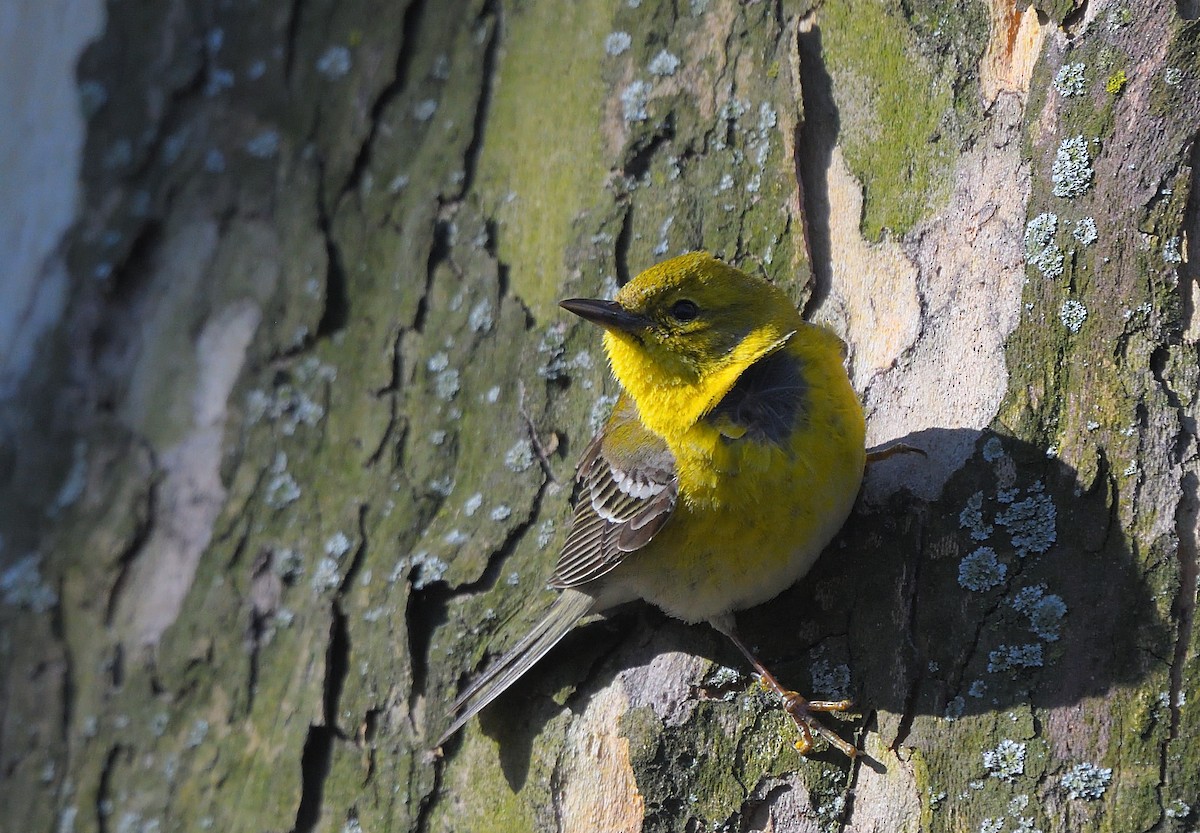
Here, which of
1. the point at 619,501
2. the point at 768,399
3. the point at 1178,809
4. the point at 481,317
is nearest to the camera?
the point at 1178,809

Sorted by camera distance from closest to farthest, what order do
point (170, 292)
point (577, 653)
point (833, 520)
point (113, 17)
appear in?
point (833, 520)
point (577, 653)
point (170, 292)
point (113, 17)

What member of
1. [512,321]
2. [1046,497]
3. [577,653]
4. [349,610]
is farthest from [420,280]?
[1046,497]

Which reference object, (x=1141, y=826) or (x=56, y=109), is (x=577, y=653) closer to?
(x=1141, y=826)

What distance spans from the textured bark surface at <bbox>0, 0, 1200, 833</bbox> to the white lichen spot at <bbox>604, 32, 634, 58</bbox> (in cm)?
2

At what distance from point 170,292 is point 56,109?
134cm

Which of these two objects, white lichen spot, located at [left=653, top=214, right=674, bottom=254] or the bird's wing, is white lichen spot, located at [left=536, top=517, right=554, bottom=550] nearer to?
the bird's wing

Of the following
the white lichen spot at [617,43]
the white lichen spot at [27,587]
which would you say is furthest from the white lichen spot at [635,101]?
the white lichen spot at [27,587]

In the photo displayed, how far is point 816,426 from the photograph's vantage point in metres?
2.99

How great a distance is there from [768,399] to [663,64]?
126 cm

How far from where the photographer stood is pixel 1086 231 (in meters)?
2.71

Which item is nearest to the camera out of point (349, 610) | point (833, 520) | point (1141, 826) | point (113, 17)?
point (1141, 826)

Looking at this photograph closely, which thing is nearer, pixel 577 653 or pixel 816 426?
pixel 816 426

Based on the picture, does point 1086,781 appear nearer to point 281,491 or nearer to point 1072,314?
point 1072,314

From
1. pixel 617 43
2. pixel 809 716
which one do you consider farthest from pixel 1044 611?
pixel 617 43
